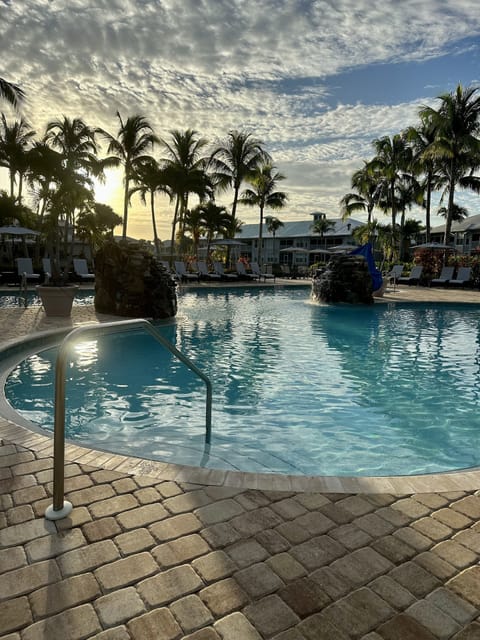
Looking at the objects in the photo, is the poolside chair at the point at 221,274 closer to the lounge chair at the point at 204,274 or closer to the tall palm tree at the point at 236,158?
the lounge chair at the point at 204,274

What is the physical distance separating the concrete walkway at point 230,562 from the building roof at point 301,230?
5227 cm

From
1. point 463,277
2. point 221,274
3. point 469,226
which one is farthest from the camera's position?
point 469,226

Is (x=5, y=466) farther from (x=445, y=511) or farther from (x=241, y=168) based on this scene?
(x=241, y=168)

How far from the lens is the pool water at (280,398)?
4.04 metres

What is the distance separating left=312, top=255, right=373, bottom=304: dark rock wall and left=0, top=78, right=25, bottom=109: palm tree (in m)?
12.4

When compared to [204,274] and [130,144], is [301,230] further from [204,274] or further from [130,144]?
[204,274]

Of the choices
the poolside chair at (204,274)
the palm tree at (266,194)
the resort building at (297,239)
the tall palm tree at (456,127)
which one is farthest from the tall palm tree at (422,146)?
the resort building at (297,239)

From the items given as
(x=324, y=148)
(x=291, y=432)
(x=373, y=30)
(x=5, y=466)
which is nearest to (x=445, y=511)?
(x=291, y=432)

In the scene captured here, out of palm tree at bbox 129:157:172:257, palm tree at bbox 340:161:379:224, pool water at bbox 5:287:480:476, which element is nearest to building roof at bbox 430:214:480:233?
palm tree at bbox 340:161:379:224

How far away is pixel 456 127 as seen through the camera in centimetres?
2480

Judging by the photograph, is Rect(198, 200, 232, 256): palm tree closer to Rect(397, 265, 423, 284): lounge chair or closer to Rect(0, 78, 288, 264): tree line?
Rect(0, 78, 288, 264): tree line

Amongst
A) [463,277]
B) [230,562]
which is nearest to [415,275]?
[463,277]

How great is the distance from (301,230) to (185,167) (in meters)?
31.4

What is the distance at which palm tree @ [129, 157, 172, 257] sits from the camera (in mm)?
26953
